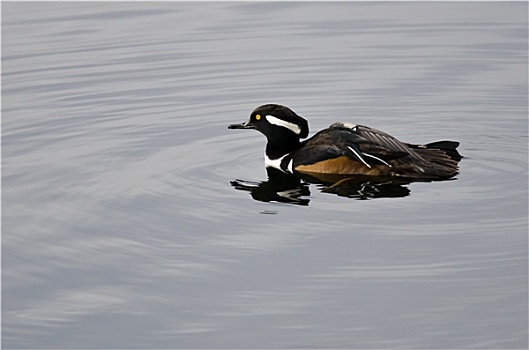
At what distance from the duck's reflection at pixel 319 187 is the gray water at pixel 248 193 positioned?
46mm

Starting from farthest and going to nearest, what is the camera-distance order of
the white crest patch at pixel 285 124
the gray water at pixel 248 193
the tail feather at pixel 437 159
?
1. the white crest patch at pixel 285 124
2. the tail feather at pixel 437 159
3. the gray water at pixel 248 193

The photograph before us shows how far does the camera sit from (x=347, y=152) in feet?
37.4

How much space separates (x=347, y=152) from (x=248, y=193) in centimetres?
119

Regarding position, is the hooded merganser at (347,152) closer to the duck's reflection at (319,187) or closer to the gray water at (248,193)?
the duck's reflection at (319,187)

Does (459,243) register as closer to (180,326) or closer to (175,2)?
(180,326)

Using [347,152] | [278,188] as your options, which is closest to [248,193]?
[278,188]

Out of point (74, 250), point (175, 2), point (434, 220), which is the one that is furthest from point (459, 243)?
point (175, 2)

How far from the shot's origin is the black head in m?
12.1

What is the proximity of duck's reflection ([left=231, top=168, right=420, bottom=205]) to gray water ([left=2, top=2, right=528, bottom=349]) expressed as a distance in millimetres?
46

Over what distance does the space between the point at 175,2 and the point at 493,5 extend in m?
5.78

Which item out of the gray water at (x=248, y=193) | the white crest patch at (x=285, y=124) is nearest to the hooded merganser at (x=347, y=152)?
the white crest patch at (x=285, y=124)

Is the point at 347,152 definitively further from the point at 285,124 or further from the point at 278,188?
the point at 285,124

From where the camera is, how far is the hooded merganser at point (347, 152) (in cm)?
1130

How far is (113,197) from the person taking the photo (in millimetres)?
10703
